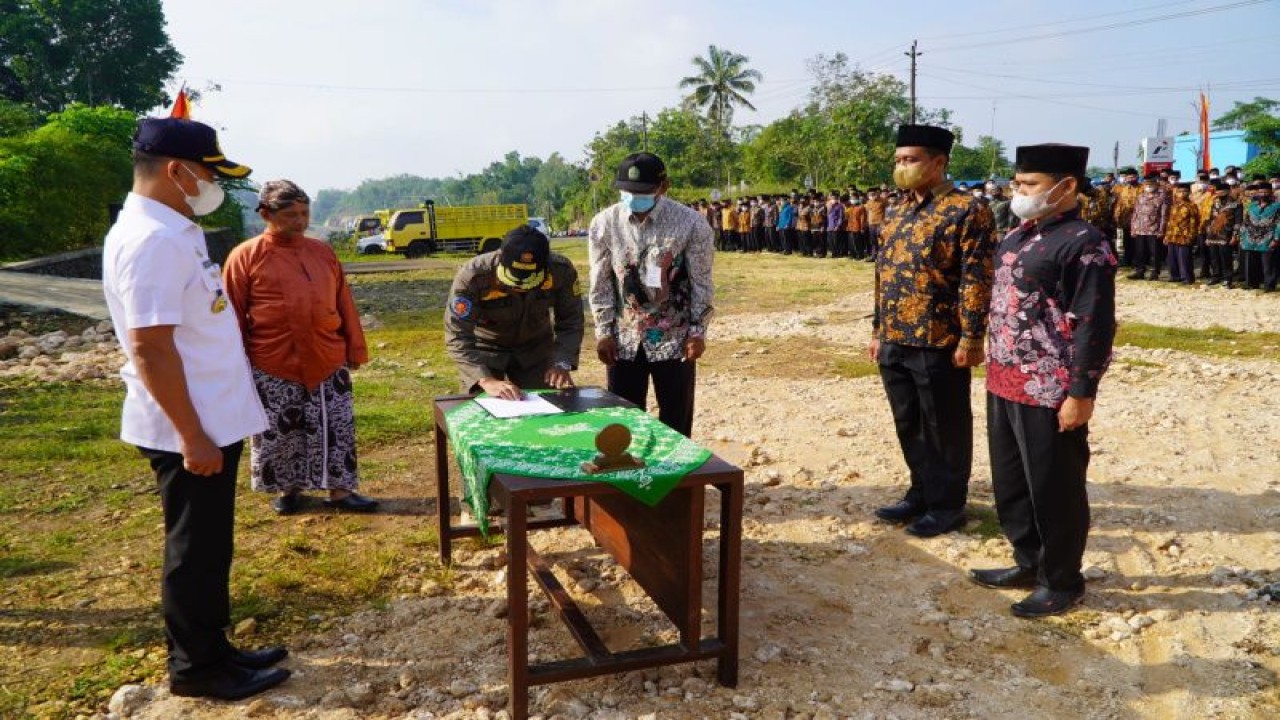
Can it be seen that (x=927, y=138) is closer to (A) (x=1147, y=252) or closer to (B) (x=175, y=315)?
(B) (x=175, y=315)

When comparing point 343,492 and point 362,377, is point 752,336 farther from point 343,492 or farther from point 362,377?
point 343,492

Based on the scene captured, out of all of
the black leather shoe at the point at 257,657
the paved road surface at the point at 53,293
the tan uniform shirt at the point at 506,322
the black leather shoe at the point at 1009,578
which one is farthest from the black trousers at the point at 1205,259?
the paved road surface at the point at 53,293

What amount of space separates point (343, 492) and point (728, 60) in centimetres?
5171

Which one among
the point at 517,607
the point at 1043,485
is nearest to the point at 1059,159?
the point at 1043,485

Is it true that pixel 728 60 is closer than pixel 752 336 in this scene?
No

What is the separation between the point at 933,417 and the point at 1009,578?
2.77 ft

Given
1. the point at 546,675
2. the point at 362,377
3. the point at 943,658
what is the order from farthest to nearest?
the point at 362,377
the point at 943,658
the point at 546,675

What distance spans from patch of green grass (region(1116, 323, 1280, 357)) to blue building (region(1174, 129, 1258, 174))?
24125mm

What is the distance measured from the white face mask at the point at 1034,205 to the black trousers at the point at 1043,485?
2.46 feet

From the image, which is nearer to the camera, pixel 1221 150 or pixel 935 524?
pixel 935 524

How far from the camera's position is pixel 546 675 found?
2.94 m

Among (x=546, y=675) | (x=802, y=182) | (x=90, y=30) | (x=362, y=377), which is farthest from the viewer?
(x=802, y=182)

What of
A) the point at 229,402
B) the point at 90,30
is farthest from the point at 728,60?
the point at 229,402

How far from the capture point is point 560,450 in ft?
9.95
